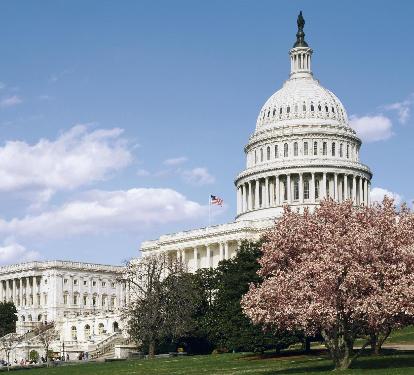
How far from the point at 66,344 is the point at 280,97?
62899 mm

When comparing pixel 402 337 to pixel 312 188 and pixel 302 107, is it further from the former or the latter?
pixel 302 107

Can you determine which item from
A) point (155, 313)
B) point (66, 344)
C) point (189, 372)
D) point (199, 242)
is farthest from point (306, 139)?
point (189, 372)

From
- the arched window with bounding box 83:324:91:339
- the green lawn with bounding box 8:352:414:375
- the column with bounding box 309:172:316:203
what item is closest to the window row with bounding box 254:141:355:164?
the column with bounding box 309:172:316:203

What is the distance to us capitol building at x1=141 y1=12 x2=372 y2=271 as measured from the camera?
159500 mm

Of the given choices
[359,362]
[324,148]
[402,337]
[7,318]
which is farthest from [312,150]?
[359,362]

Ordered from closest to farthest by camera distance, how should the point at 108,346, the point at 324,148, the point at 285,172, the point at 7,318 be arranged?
the point at 108,346 → the point at 285,172 → the point at 324,148 → the point at 7,318

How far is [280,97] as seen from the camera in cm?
17125

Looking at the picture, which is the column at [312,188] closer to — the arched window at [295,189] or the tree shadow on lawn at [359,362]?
the arched window at [295,189]

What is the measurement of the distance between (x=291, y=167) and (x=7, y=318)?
59890 mm

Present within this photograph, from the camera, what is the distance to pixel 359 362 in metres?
60.0

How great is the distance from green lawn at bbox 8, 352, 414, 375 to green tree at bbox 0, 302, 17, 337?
96.2m

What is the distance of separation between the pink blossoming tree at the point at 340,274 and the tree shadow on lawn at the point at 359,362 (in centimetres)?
167

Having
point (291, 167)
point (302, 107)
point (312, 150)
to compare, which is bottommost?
point (291, 167)

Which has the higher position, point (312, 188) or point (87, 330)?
point (312, 188)
